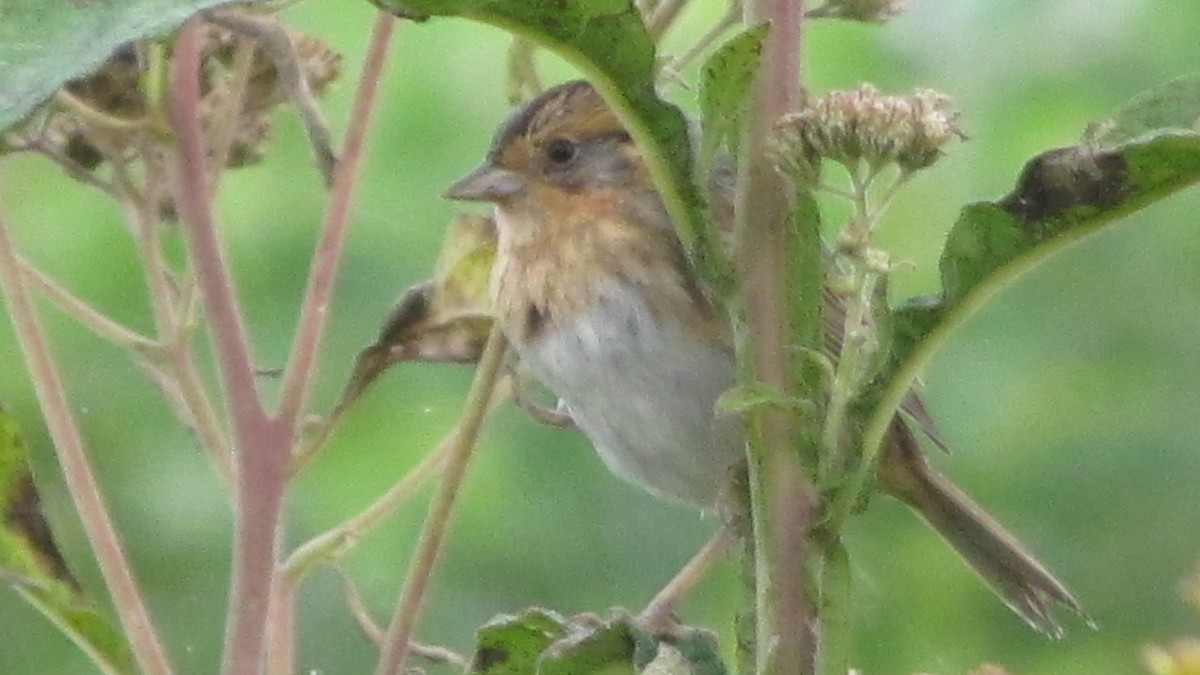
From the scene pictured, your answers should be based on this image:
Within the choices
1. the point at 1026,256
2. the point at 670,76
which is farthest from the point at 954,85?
the point at 1026,256

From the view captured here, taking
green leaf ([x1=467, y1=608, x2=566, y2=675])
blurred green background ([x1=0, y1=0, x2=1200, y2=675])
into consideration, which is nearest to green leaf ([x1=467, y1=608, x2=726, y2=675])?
green leaf ([x1=467, y1=608, x2=566, y2=675])

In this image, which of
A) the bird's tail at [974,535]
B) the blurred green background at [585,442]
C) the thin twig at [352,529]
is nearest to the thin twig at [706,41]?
the thin twig at [352,529]

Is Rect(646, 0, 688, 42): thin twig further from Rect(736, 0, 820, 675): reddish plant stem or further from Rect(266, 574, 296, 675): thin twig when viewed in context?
Rect(266, 574, 296, 675): thin twig

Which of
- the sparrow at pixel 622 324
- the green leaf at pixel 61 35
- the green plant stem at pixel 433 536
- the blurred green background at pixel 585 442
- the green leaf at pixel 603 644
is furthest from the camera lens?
the blurred green background at pixel 585 442

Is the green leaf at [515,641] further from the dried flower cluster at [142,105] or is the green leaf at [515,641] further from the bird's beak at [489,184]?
the bird's beak at [489,184]

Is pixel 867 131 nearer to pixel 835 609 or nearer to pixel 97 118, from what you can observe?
pixel 835 609

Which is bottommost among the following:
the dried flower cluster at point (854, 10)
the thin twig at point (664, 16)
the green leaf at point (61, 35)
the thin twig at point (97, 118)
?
the thin twig at point (97, 118)

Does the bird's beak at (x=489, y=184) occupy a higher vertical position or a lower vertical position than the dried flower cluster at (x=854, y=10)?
lower
